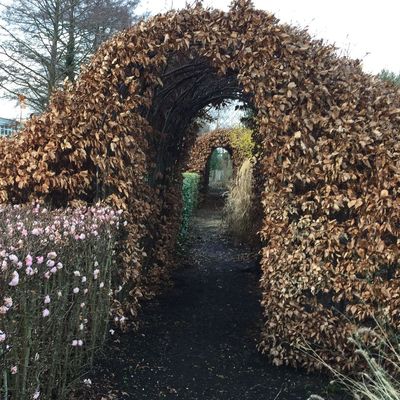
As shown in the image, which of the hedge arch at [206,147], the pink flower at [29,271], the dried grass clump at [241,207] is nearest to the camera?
the pink flower at [29,271]

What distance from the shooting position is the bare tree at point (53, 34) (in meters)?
14.1

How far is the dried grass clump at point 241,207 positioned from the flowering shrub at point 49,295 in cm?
652

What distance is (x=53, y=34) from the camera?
46.7 feet

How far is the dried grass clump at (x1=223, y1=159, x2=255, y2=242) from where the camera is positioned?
1009cm

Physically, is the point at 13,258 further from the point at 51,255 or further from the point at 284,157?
the point at 284,157

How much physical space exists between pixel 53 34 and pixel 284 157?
12.7 metres

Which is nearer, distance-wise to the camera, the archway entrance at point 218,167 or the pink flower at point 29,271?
the pink flower at point 29,271

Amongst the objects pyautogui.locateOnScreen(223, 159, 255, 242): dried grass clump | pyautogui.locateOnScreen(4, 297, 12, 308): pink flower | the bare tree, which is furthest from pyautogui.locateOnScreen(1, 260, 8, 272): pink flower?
the bare tree

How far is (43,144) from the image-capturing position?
167 inches

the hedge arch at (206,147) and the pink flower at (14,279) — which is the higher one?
the hedge arch at (206,147)

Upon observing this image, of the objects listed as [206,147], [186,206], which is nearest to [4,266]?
[186,206]

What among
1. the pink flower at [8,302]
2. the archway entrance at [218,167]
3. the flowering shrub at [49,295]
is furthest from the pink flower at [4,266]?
the archway entrance at [218,167]

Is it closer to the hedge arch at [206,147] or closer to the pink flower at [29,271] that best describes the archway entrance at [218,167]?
the hedge arch at [206,147]

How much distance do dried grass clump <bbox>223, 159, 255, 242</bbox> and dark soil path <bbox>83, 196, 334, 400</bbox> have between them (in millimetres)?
3551
